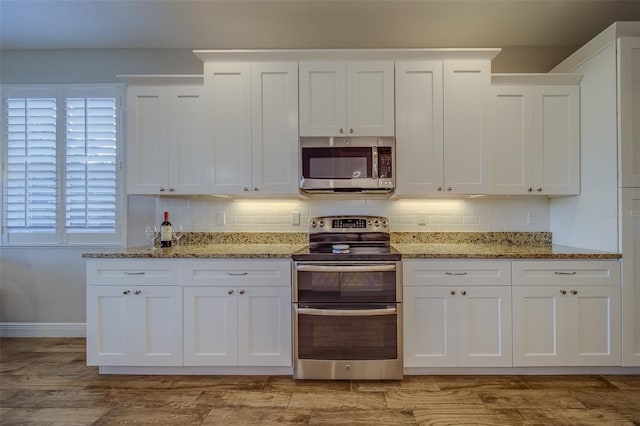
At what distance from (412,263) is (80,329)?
3.26m

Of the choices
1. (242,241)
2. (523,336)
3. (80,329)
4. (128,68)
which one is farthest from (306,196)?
(80,329)

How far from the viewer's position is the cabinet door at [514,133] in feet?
8.86

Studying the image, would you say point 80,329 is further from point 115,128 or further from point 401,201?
point 401,201

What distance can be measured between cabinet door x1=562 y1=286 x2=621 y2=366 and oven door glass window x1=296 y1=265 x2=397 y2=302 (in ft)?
4.22

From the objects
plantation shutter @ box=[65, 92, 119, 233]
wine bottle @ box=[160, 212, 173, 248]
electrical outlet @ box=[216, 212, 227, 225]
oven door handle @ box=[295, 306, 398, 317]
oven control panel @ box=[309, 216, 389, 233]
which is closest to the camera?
oven door handle @ box=[295, 306, 398, 317]

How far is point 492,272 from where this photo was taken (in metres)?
2.37

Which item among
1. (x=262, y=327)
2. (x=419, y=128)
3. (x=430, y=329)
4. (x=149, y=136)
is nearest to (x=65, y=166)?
(x=149, y=136)

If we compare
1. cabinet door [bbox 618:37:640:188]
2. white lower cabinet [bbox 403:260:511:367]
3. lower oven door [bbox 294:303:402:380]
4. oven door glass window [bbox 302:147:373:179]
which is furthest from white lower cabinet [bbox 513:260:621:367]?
oven door glass window [bbox 302:147:373:179]

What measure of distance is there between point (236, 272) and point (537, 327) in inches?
86.5

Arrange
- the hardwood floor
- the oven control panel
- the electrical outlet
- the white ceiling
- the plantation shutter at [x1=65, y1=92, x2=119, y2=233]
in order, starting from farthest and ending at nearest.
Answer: the plantation shutter at [x1=65, y1=92, x2=119, y2=233] < the electrical outlet < the oven control panel < the white ceiling < the hardwood floor

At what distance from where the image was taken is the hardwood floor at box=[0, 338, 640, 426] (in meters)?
1.96

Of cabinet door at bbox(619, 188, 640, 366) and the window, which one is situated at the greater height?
the window

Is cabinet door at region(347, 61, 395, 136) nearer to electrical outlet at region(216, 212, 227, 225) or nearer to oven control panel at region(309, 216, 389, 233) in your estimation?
oven control panel at region(309, 216, 389, 233)

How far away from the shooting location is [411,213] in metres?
3.04
